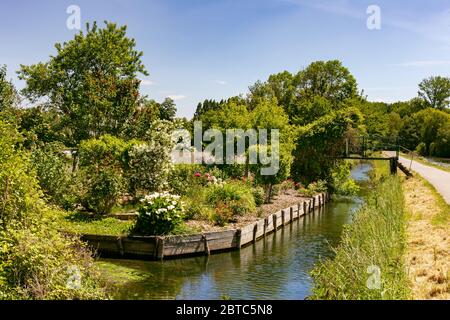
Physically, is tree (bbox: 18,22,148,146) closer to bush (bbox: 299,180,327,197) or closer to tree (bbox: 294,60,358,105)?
bush (bbox: 299,180,327,197)

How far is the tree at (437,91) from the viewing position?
10106 centimetres

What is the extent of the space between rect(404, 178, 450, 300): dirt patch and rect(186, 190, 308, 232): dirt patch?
646 centimetres

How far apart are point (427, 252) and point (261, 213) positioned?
10.1 m

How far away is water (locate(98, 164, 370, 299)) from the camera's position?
1359 cm

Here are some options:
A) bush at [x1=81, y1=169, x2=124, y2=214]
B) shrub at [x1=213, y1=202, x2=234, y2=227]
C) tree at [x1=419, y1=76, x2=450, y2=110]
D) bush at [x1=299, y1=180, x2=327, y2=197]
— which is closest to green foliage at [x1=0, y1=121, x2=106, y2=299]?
bush at [x1=81, y1=169, x2=124, y2=214]

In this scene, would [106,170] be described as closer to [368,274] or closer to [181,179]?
[181,179]

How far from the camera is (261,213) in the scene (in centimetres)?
2262

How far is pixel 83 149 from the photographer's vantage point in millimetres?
22562

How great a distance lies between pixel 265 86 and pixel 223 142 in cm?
3720

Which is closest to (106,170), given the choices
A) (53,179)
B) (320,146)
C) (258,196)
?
(53,179)

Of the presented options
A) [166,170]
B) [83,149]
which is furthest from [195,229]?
[83,149]

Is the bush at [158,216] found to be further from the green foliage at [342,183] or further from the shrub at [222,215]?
the green foliage at [342,183]

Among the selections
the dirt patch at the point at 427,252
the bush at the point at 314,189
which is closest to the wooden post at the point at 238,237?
the dirt patch at the point at 427,252
